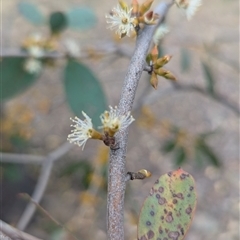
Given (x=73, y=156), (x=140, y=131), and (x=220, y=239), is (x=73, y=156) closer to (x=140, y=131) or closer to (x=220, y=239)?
(x=140, y=131)


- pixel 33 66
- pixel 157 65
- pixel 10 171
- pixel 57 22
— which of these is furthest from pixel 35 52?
pixel 157 65

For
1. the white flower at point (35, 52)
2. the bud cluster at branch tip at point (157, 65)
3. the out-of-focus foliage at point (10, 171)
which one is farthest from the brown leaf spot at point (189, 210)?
the out-of-focus foliage at point (10, 171)

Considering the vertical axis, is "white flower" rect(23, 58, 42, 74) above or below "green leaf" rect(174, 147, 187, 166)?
above

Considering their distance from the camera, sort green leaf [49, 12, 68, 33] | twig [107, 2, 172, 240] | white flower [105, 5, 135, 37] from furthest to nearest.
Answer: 1. green leaf [49, 12, 68, 33]
2. white flower [105, 5, 135, 37]
3. twig [107, 2, 172, 240]

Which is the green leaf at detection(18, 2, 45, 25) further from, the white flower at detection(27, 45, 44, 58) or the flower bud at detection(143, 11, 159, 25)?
the flower bud at detection(143, 11, 159, 25)

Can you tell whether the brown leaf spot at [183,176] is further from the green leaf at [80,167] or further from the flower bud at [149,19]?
the green leaf at [80,167]

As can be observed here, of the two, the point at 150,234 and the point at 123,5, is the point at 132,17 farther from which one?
the point at 150,234

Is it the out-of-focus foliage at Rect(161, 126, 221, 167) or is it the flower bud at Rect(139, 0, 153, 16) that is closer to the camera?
the flower bud at Rect(139, 0, 153, 16)

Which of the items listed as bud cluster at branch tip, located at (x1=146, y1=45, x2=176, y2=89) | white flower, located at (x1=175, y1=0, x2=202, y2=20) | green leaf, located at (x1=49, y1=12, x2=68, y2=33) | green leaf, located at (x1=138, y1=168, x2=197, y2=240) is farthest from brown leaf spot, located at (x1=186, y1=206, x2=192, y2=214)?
green leaf, located at (x1=49, y1=12, x2=68, y2=33)
